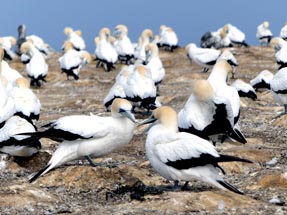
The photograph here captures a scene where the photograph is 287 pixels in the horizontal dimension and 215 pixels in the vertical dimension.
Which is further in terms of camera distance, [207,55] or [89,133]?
[207,55]

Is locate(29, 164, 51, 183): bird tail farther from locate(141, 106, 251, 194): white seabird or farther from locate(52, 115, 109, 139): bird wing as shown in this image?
locate(141, 106, 251, 194): white seabird

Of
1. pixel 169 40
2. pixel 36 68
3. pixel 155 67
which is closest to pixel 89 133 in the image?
pixel 155 67

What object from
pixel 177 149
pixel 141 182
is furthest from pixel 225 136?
pixel 177 149

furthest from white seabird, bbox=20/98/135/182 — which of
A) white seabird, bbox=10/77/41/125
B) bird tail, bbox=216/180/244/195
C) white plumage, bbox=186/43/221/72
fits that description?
white plumage, bbox=186/43/221/72

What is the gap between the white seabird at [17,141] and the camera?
29.1 feet

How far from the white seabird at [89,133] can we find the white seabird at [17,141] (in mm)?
720

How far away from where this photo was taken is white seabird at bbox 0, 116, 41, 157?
888cm

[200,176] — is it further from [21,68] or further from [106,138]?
[21,68]

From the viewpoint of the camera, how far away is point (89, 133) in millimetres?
8055

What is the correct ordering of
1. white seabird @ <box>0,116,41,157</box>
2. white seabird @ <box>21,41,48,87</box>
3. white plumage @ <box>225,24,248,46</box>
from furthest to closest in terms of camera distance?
white plumage @ <box>225,24,248,46</box> → white seabird @ <box>21,41,48,87</box> → white seabird @ <box>0,116,41,157</box>

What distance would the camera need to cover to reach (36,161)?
367 inches

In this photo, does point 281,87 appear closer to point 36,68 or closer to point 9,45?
point 36,68

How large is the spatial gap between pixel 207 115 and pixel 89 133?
1.92 m

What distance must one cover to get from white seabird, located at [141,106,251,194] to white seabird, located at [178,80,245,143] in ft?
6.19
